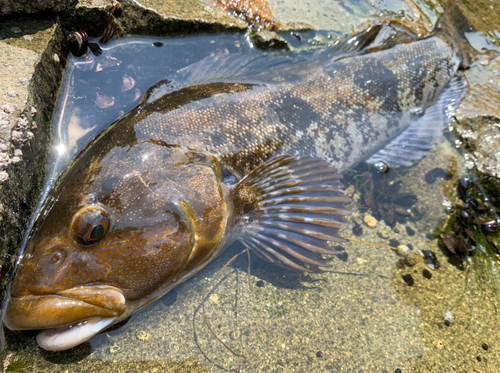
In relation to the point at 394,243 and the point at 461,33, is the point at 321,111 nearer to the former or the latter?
the point at 394,243

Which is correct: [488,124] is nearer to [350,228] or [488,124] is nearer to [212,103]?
[350,228]

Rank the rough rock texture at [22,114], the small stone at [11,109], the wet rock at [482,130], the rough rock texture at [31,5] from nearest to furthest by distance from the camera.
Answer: the rough rock texture at [22,114], the small stone at [11,109], the rough rock texture at [31,5], the wet rock at [482,130]

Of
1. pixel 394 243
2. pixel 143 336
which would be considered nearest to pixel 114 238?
pixel 143 336

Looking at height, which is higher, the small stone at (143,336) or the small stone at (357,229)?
the small stone at (357,229)

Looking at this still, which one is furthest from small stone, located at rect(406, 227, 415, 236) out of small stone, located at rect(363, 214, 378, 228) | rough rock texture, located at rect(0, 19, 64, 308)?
rough rock texture, located at rect(0, 19, 64, 308)

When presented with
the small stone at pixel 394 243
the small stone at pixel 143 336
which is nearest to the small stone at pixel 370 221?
the small stone at pixel 394 243

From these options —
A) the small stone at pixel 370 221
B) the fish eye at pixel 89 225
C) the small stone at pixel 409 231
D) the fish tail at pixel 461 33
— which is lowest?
the small stone at pixel 370 221

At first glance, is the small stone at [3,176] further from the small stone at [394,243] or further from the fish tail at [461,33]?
the fish tail at [461,33]
